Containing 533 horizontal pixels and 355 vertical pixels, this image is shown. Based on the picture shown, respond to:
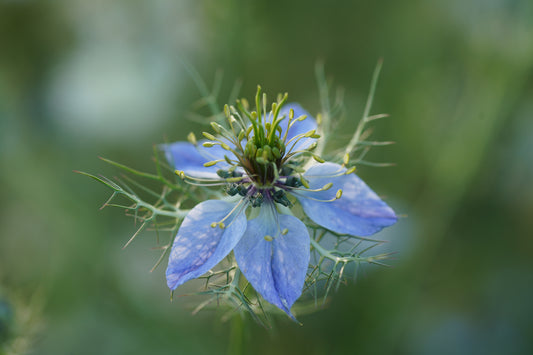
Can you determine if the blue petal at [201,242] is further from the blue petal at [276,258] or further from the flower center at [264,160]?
the flower center at [264,160]

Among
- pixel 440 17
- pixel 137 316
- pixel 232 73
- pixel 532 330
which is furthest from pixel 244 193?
pixel 440 17

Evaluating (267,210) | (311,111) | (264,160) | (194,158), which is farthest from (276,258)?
(311,111)

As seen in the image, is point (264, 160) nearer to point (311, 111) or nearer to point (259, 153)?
point (259, 153)

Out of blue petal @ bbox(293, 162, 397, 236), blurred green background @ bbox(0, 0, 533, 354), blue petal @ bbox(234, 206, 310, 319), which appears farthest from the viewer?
blurred green background @ bbox(0, 0, 533, 354)

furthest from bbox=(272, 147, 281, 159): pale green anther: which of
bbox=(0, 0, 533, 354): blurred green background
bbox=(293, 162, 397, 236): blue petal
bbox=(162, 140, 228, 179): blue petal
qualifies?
bbox=(0, 0, 533, 354): blurred green background

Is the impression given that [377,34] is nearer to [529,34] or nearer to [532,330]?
[529,34]

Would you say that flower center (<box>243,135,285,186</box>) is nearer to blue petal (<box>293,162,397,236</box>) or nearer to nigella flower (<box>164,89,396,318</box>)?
nigella flower (<box>164,89,396,318</box>)
